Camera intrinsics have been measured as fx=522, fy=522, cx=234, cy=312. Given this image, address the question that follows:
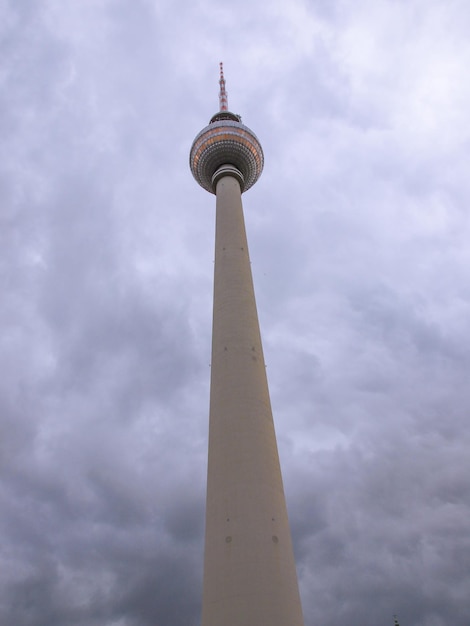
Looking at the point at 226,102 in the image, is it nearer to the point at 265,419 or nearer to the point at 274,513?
the point at 265,419

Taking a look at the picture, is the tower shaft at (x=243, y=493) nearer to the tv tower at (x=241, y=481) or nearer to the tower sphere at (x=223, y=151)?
the tv tower at (x=241, y=481)

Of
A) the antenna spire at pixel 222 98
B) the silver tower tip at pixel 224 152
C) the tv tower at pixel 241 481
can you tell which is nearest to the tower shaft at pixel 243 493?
the tv tower at pixel 241 481

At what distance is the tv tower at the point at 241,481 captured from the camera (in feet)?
84.7

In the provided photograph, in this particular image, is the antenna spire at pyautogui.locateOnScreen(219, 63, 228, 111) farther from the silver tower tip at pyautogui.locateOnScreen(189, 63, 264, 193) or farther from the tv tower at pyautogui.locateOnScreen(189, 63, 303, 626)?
the tv tower at pyautogui.locateOnScreen(189, 63, 303, 626)

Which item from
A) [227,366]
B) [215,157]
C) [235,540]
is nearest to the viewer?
[235,540]

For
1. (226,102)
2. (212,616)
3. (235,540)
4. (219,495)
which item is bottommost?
(212,616)

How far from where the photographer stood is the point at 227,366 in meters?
36.1

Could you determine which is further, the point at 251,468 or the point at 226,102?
the point at 226,102

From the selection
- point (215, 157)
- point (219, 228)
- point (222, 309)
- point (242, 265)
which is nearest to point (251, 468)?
point (222, 309)

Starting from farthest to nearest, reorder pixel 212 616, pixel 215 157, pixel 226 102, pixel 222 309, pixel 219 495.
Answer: pixel 226 102 < pixel 215 157 < pixel 222 309 < pixel 219 495 < pixel 212 616

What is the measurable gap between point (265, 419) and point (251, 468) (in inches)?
159

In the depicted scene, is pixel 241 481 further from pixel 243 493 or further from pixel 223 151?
pixel 223 151

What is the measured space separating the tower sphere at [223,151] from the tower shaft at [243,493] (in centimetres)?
2144

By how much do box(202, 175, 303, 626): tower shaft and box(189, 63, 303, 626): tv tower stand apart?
0.05 meters
